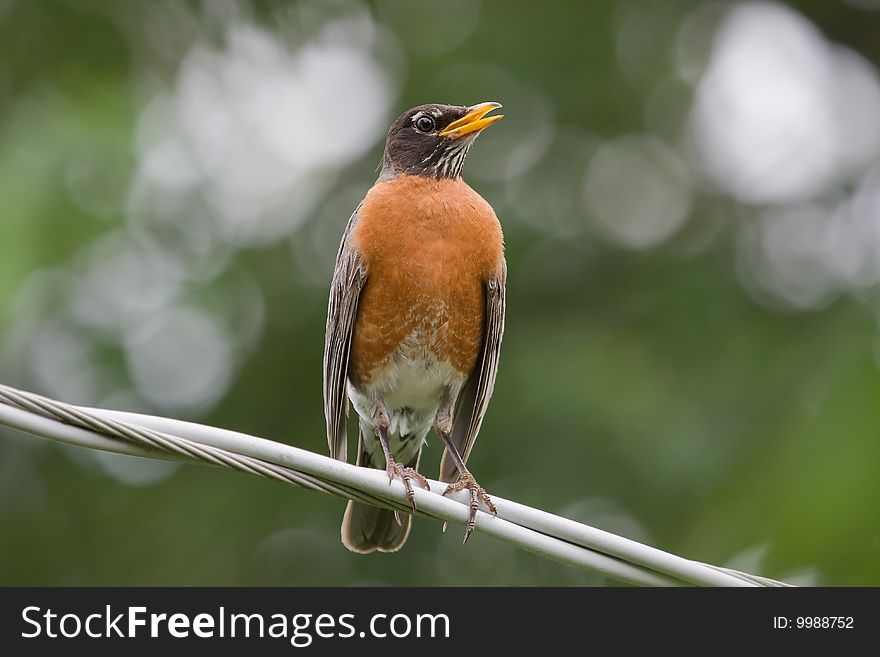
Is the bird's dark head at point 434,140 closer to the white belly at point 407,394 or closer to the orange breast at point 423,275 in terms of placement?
the orange breast at point 423,275

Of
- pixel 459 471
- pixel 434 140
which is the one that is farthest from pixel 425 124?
pixel 459 471

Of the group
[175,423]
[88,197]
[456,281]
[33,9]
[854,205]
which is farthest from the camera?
[854,205]

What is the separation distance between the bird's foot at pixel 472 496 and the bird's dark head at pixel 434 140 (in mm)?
1673

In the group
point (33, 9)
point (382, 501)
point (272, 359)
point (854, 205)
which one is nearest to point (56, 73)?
point (33, 9)

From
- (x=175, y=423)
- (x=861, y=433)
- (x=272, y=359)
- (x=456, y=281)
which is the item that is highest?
(x=272, y=359)

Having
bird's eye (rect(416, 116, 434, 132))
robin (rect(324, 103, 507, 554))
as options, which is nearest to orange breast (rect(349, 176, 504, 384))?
robin (rect(324, 103, 507, 554))

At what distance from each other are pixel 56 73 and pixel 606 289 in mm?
4530

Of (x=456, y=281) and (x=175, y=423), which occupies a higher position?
(x=456, y=281)

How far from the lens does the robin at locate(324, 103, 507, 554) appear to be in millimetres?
5430

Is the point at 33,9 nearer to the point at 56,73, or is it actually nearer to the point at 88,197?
the point at 56,73

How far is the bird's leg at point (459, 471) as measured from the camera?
431 centimetres

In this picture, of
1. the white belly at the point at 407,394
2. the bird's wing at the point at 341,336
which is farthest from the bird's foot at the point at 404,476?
the white belly at the point at 407,394

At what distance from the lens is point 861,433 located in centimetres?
574

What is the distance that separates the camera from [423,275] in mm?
5395
